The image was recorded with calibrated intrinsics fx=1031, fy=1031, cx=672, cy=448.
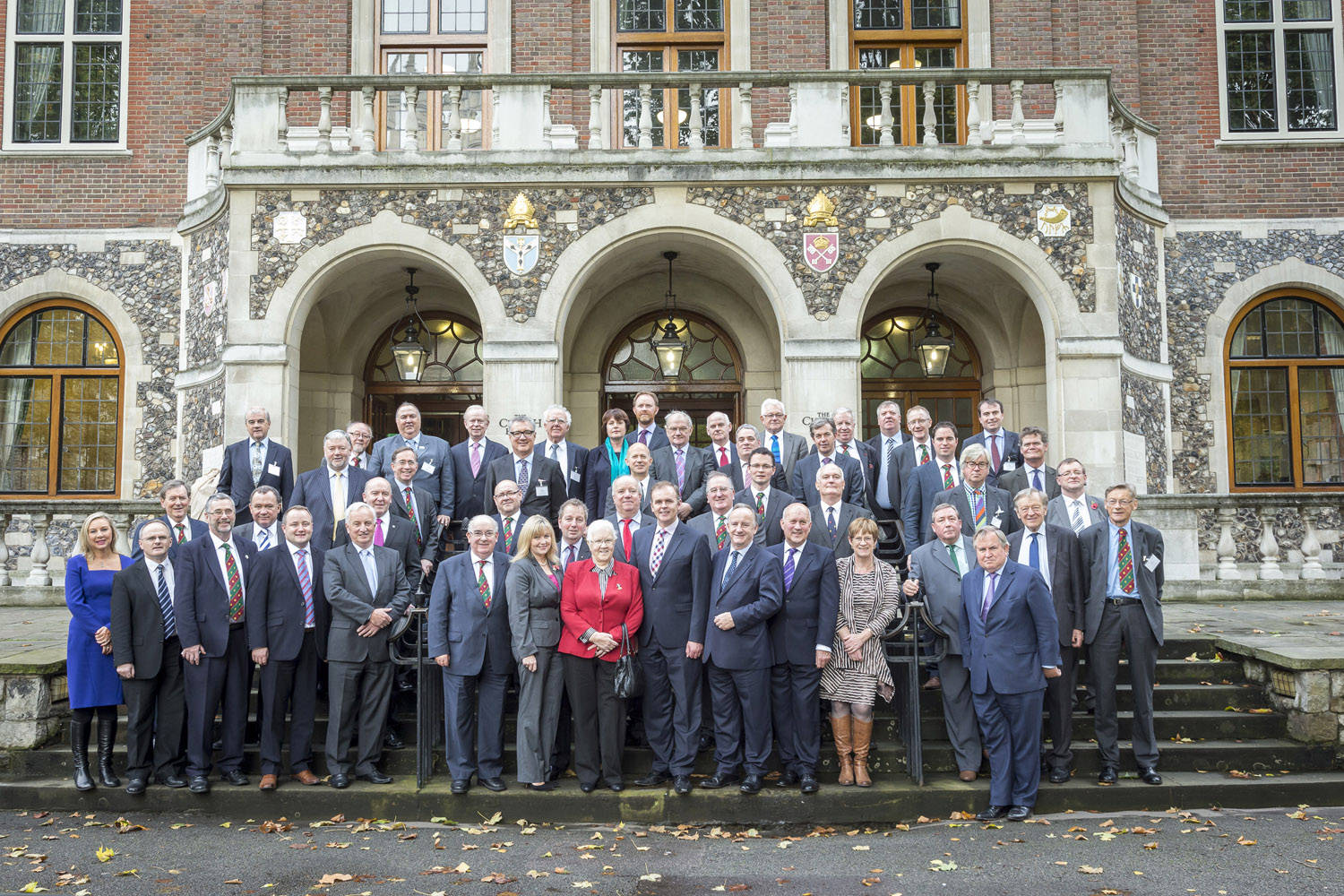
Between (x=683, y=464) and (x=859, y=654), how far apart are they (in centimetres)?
222

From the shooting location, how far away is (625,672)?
6086 mm

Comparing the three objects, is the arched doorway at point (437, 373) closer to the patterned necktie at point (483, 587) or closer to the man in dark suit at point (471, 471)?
the man in dark suit at point (471, 471)

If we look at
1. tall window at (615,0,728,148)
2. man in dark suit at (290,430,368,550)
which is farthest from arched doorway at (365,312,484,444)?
man in dark suit at (290,430,368,550)

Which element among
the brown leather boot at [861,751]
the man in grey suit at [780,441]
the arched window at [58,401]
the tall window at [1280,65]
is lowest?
the brown leather boot at [861,751]

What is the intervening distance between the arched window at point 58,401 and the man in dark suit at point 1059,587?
12.0 metres

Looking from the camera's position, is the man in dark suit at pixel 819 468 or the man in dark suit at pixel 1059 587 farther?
the man in dark suit at pixel 819 468

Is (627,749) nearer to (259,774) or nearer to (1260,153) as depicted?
(259,774)

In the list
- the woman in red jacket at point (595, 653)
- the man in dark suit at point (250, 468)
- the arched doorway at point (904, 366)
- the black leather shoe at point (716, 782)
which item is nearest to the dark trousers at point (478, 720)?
the woman in red jacket at point (595, 653)

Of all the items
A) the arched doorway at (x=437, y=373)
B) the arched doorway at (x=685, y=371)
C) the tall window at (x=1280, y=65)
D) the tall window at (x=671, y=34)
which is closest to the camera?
the arched doorway at (x=685, y=371)

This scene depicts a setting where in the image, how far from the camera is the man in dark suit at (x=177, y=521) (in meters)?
6.68

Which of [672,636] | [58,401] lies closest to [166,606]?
[672,636]

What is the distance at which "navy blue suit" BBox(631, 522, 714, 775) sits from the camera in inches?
244

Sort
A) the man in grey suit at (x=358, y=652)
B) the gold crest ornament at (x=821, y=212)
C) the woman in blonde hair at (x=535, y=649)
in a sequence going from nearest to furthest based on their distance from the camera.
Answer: the woman in blonde hair at (x=535, y=649), the man in grey suit at (x=358, y=652), the gold crest ornament at (x=821, y=212)

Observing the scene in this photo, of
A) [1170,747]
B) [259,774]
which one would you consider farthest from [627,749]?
[1170,747]
